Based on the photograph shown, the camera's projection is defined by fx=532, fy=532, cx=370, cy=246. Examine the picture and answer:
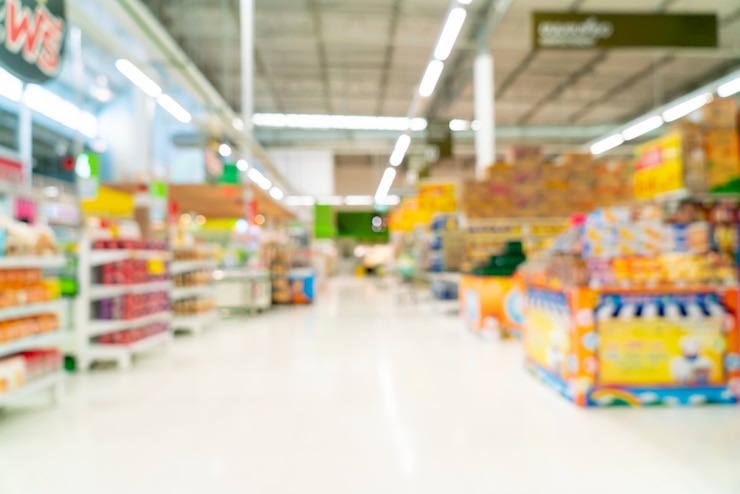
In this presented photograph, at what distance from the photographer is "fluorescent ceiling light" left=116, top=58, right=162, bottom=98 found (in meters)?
6.90

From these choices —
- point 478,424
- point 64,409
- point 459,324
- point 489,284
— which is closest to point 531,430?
point 478,424

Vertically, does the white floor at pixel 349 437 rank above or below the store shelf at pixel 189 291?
below

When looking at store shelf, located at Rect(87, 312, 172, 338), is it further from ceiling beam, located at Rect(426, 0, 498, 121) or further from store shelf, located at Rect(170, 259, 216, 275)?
ceiling beam, located at Rect(426, 0, 498, 121)

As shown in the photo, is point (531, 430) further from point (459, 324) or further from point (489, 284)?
point (459, 324)

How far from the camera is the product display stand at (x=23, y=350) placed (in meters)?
3.14

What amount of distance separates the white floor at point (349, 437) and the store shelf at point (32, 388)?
16 cm

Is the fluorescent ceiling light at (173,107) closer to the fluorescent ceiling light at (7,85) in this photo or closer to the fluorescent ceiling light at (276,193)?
the fluorescent ceiling light at (7,85)

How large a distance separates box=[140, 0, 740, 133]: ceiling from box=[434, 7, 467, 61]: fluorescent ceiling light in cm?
177

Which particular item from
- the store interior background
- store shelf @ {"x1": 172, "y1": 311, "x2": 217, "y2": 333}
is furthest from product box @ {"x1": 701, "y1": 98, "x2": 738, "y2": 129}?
store shelf @ {"x1": 172, "y1": 311, "x2": 217, "y2": 333}

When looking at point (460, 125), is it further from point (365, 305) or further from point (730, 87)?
point (365, 305)

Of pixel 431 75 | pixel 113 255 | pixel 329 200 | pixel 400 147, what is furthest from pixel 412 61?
pixel 329 200

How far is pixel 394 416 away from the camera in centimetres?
324

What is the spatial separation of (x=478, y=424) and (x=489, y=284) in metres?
3.85

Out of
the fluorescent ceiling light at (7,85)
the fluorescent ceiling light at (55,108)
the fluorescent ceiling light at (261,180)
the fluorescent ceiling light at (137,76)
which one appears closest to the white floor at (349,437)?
the fluorescent ceiling light at (7,85)
